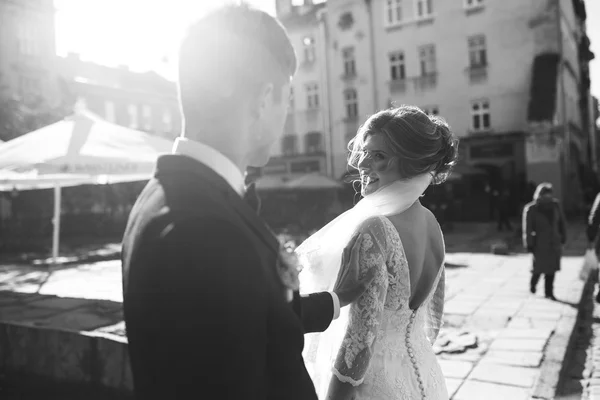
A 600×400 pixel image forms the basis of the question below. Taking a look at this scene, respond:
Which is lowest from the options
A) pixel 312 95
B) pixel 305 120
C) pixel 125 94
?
pixel 305 120

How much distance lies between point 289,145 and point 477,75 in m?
10.6

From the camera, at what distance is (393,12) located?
82.6 ft

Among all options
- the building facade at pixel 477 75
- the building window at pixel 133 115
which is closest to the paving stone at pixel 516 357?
the building facade at pixel 477 75

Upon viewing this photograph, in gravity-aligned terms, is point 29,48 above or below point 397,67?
above

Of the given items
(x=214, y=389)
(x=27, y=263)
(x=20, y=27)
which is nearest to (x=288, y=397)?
(x=214, y=389)

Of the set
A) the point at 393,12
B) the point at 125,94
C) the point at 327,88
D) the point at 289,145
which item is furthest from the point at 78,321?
the point at 125,94

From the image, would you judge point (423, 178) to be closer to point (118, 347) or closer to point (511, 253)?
point (118, 347)

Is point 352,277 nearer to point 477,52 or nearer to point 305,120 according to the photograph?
point 477,52

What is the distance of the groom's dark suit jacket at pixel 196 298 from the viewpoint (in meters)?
0.91

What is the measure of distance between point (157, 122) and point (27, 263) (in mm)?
32449

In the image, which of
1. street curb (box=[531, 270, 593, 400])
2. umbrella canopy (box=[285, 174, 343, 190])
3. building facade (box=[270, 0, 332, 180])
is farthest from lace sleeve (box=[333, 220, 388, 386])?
building facade (box=[270, 0, 332, 180])

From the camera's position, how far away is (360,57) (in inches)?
1032

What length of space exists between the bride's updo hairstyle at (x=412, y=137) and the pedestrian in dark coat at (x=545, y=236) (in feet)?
19.2

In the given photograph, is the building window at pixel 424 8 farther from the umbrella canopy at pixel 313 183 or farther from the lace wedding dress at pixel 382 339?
the lace wedding dress at pixel 382 339
